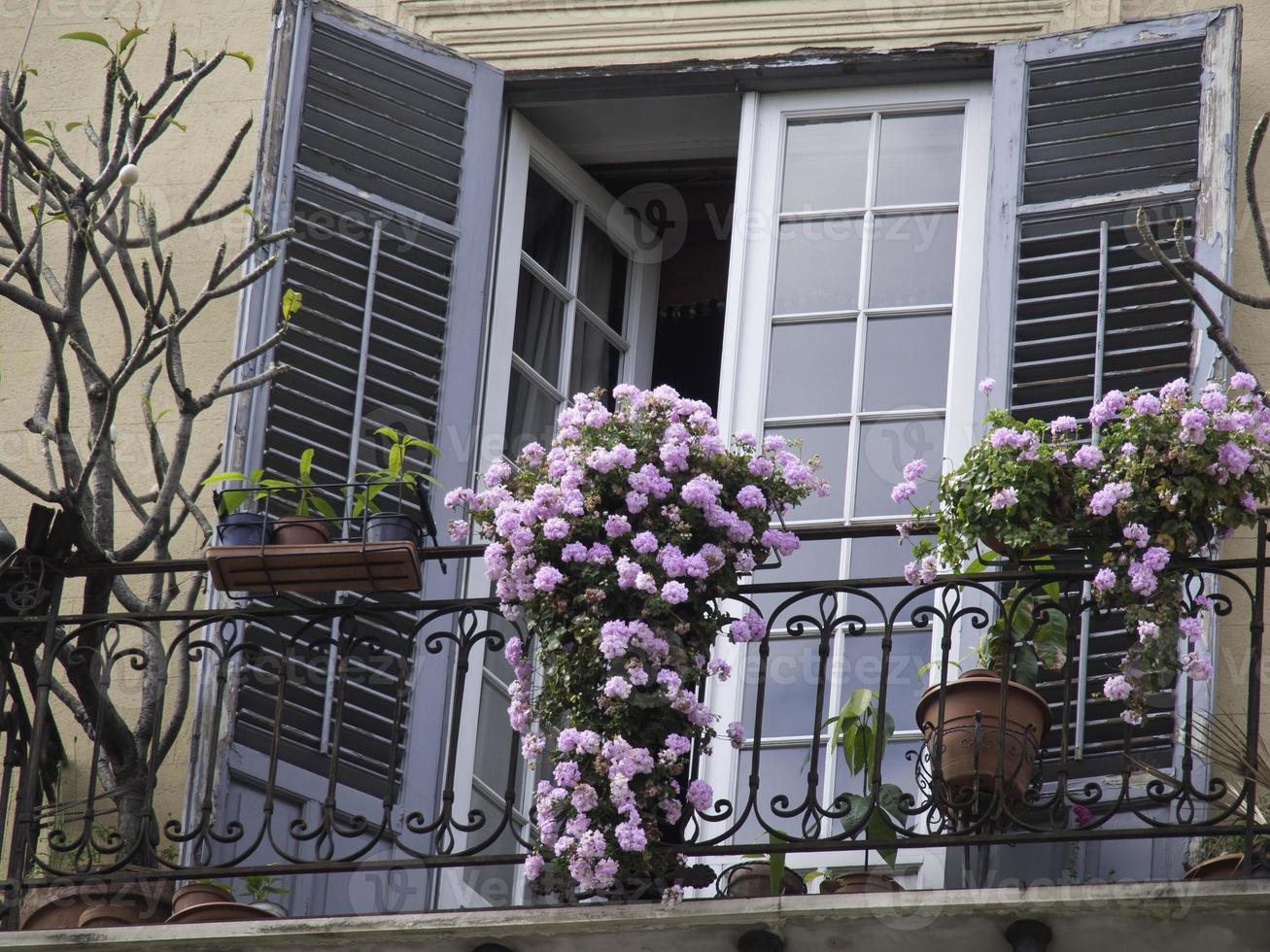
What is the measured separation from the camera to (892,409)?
7609mm

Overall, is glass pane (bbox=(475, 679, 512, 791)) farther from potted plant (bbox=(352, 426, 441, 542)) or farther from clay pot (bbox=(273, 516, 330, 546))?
clay pot (bbox=(273, 516, 330, 546))

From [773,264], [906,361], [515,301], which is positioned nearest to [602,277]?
[515,301]

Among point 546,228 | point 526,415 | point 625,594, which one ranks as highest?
point 546,228

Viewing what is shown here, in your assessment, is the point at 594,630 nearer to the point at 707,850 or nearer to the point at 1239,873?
the point at 707,850

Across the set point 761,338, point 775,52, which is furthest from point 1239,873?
point 775,52

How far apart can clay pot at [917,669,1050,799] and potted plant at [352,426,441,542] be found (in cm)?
144

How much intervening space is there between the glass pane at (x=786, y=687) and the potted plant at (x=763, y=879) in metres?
0.77

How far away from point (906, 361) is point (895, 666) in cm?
104

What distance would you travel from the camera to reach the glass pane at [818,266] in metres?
7.85

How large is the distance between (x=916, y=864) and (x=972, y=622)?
0.77 meters

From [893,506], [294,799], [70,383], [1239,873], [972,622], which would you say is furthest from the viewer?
[70,383]

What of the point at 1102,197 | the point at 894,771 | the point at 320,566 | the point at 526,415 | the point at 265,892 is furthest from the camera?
the point at 526,415

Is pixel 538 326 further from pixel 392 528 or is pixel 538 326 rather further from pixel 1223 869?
pixel 1223 869

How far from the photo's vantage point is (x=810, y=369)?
775 cm
